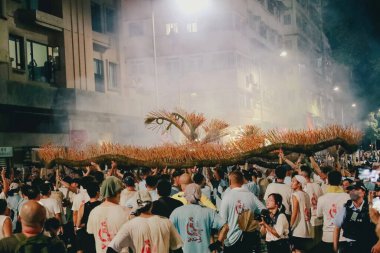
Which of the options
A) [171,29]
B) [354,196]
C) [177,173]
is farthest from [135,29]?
[354,196]

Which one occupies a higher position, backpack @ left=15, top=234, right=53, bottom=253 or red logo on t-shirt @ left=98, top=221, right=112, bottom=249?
backpack @ left=15, top=234, right=53, bottom=253

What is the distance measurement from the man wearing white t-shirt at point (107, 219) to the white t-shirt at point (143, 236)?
85 cm

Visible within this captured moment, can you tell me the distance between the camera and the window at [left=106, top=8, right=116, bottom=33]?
2830 cm

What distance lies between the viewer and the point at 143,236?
15.6 ft

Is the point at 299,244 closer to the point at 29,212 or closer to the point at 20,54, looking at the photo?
the point at 29,212

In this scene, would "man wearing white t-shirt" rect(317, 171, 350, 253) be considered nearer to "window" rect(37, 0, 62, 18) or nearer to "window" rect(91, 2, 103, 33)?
"window" rect(37, 0, 62, 18)

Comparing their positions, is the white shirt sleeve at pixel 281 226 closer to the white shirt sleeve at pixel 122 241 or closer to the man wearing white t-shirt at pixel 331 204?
the man wearing white t-shirt at pixel 331 204

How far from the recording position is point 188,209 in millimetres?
5680

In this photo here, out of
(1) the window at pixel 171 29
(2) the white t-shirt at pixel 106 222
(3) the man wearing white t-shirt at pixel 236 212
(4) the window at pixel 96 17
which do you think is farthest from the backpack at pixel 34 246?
(1) the window at pixel 171 29

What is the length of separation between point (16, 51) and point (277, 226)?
55.6ft

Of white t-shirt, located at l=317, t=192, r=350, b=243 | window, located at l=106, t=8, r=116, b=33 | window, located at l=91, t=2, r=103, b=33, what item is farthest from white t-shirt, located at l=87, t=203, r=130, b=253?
window, located at l=106, t=8, r=116, b=33

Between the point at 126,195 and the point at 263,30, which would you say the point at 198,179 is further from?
the point at 263,30

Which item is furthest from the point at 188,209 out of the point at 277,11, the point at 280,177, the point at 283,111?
the point at 277,11

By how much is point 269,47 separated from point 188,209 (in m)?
45.2
